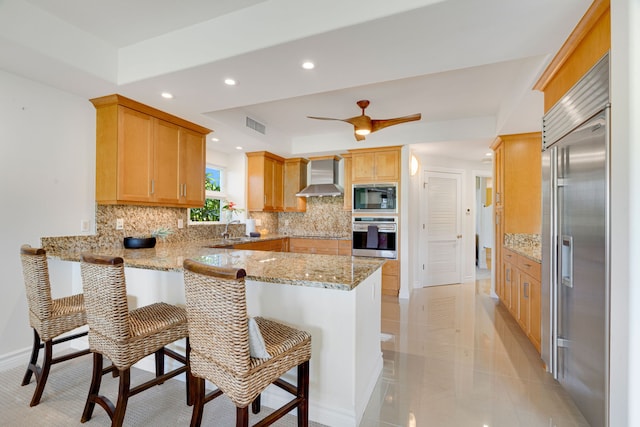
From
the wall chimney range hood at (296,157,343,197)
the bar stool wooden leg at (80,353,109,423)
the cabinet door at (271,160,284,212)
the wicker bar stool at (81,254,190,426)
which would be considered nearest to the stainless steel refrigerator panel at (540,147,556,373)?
the wicker bar stool at (81,254,190,426)

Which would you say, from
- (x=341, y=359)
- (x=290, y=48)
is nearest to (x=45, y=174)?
(x=290, y=48)

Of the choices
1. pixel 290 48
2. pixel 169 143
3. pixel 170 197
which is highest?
pixel 290 48

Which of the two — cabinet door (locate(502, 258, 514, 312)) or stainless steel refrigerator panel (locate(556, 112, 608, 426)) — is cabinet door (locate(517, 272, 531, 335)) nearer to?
cabinet door (locate(502, 258, 514, 312))

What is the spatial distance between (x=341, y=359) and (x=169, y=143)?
3007 millimetres

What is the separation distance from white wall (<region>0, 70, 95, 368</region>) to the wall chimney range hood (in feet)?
10.8

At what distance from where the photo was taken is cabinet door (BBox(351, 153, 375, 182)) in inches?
191

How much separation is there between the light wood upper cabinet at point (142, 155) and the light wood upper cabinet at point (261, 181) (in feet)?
5.07

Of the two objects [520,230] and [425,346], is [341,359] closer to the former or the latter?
[425,346]

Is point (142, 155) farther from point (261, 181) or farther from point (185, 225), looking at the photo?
point (261, 181)

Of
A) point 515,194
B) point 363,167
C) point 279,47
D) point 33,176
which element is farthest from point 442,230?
point 33,176

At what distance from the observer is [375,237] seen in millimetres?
4750

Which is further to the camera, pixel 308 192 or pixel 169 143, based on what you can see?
pixel 308 192

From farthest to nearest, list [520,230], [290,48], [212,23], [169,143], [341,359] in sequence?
[520,230]
[169,143]
[212,23]
[290,48]
[341,359]

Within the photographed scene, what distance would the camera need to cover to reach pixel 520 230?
3852 mm
